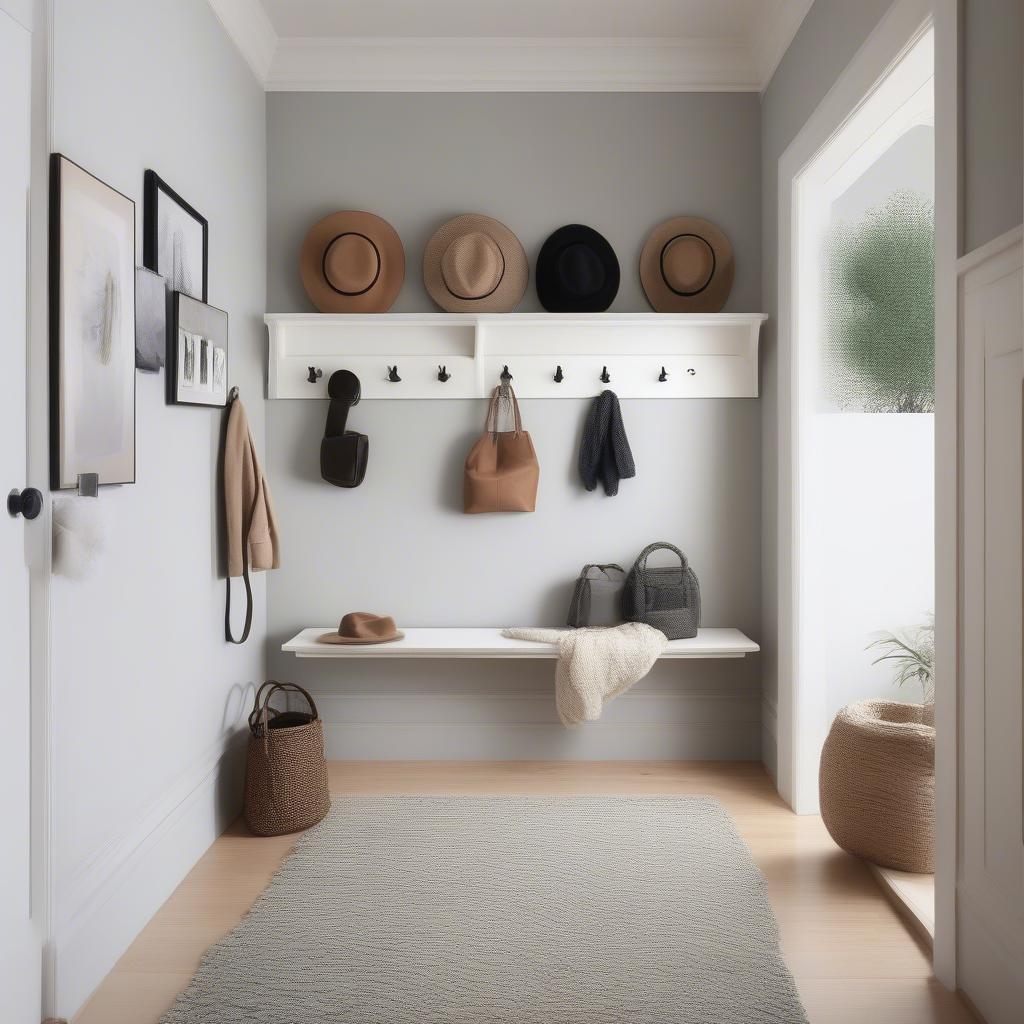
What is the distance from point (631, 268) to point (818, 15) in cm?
103

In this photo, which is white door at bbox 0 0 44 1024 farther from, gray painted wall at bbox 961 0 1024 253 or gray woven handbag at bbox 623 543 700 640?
gray woven handbag at bbox 623 543 700 640

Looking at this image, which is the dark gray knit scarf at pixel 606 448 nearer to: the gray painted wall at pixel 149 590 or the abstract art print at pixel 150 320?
the gray painted wall at pixel 149 590

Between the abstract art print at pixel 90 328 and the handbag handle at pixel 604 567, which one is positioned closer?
the abstract art print at pixel 90 328

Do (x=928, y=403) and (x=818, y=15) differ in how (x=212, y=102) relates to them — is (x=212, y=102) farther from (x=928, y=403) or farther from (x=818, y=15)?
(x=928, y=403)

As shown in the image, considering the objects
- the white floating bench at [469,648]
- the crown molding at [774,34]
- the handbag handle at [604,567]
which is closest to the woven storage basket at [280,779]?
the white floating bench at [469,648]

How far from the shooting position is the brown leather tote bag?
11.1 feet

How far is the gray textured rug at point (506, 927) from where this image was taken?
1.90 metres

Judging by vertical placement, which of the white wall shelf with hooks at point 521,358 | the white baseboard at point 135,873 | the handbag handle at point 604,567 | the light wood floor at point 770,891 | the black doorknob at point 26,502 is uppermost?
the white wall shelf with hooks at point 521,358

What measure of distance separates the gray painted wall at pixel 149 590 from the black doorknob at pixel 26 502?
5.1 inches

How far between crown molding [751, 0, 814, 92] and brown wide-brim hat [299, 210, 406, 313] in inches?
56.8

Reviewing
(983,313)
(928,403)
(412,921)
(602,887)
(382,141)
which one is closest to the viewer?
(983,313)

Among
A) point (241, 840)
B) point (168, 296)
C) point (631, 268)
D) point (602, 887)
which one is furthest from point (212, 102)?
point (602, 887)

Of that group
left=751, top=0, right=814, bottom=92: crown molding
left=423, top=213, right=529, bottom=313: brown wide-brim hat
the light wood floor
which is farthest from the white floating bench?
left=751, top=0, right=814, bottom=92: crown molding

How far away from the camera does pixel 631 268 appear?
348cm
